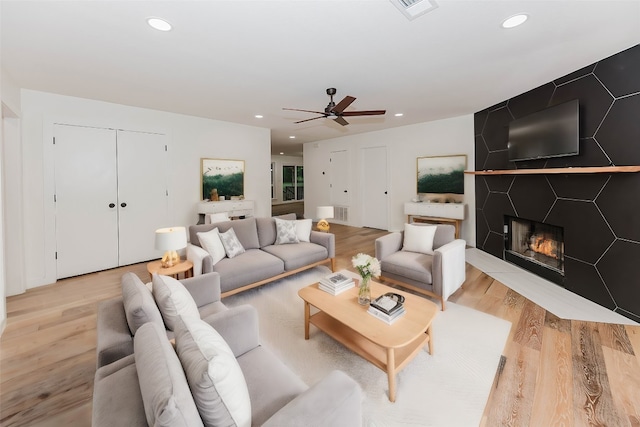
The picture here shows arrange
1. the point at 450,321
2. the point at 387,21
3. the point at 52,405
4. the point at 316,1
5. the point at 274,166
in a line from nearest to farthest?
the point at 52,405
the point at 316,1
the point at 387,21
the point at 450,321
the point at 274,166

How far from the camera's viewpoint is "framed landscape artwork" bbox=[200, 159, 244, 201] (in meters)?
5.36

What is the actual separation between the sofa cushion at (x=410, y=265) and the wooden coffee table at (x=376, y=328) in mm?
713

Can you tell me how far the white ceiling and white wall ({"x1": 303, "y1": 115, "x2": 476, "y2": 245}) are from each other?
156 cm

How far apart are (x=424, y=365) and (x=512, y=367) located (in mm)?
648

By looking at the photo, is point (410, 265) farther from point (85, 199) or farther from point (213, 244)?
point (85, 199)

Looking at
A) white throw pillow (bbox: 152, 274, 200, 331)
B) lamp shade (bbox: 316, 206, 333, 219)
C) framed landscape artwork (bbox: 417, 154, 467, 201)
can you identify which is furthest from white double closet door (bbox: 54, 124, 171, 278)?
framed landscape artwork (bbox: 417, 154, 467, 201)

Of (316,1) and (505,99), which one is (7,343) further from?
(505,99)

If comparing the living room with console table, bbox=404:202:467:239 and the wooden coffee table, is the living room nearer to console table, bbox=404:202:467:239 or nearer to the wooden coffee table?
console table, bbox=404:202:467:239

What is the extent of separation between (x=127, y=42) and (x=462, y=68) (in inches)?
134

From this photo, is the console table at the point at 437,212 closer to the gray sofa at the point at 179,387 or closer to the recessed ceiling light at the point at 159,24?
the gray sofa at the point at 179,387

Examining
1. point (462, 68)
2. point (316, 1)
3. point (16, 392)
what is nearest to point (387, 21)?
point (316, 1)

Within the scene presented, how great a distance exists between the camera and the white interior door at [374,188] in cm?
702

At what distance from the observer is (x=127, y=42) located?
2408 mm

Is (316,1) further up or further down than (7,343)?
further up
